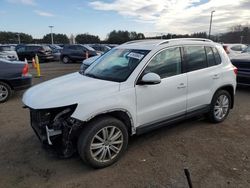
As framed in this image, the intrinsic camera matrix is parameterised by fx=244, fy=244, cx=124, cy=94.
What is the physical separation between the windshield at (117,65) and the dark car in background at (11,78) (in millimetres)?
3674

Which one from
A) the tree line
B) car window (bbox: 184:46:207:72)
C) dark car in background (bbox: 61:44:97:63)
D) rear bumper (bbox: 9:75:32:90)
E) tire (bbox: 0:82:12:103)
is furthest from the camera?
the tree line

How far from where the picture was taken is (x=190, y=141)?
4.29 m

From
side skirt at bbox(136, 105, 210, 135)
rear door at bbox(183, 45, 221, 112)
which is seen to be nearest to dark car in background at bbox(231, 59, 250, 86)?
rear door at bbox(183, 45, 221, 112)

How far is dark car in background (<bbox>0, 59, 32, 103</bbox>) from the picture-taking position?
7027mm

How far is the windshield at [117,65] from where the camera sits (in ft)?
12.3

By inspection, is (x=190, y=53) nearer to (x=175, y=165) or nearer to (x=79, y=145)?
(x=175, y=165)

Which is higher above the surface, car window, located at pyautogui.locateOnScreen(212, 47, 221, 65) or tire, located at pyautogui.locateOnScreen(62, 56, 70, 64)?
car window, located at pyautogui.locateOnScreen(212, 47, 221, 65)

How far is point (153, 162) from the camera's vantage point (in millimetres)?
3602

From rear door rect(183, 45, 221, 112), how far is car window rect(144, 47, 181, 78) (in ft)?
0.69

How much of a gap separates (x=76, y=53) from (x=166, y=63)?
58.8 feet

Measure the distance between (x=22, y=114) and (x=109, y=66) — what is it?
9.66 feet

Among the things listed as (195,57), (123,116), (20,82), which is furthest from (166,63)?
(20,82)

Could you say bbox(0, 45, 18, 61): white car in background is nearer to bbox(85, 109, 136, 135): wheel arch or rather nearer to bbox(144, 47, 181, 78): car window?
bbox(144, 47, 181, 78): car window

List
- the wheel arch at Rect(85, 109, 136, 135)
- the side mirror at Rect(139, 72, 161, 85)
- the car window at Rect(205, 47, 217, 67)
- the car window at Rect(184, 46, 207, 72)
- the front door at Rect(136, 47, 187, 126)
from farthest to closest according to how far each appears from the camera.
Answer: the car window at Rect(205, 47, 217, 67), the car window at Rect(184, 46, 207, 72), the front door at Rect(136, 47, 187, 126), the side mirror at Rect(139, 72, 161, 85), the wheel arch at Rect(85, 109, 136, 135)
